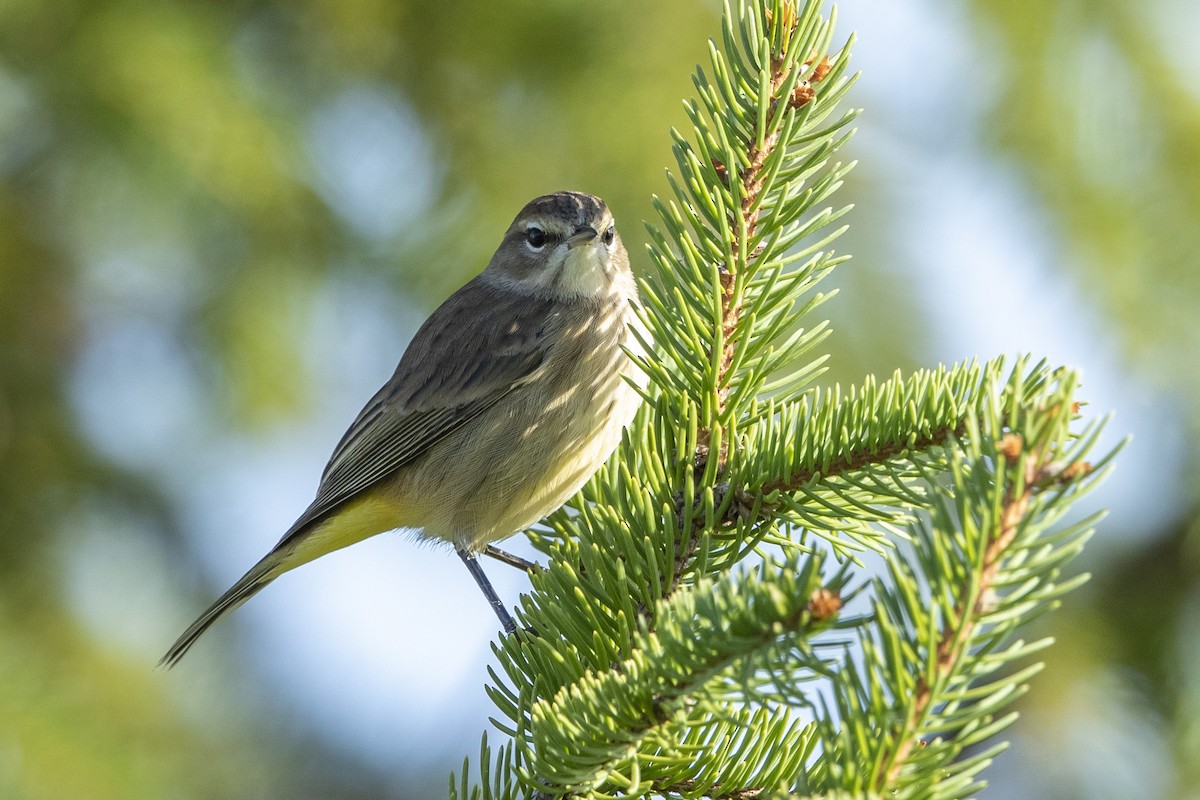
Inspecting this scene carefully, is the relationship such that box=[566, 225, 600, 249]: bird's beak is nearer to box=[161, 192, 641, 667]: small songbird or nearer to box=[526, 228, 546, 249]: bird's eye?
box=[161, 192, 641, 667]: small songbird

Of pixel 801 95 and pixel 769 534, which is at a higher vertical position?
pixel 801 95

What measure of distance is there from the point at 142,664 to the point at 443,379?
176cm

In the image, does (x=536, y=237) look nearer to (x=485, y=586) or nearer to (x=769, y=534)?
(x=485, y=586)

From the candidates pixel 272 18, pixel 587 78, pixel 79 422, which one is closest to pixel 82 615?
pixel 79 422

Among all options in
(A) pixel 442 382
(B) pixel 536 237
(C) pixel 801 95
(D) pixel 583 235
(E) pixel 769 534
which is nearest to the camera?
(C) pixel 801 95

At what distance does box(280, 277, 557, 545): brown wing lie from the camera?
496 cm

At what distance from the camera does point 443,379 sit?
5242mm

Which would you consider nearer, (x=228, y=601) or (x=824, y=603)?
(x=824, y=603)

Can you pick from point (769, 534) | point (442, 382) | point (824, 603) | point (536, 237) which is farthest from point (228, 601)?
point (824, 603)

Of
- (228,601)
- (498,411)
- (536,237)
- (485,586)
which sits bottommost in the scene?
(485,586)

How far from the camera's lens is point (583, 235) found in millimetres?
4844

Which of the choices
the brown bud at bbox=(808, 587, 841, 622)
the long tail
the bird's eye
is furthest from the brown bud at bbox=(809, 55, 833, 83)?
the long tail

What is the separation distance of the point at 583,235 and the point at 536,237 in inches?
13.6

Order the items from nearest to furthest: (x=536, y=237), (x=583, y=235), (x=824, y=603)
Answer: (x=824, y=603) < (x=583, y=235) < (x=536, y=237)
